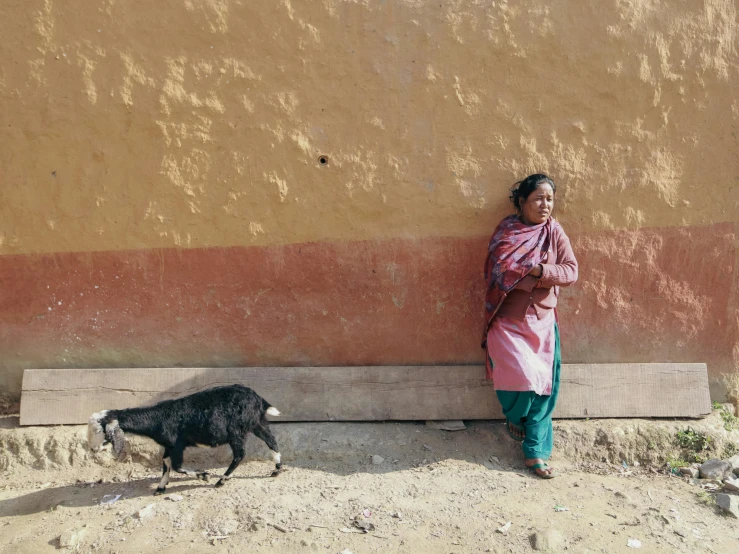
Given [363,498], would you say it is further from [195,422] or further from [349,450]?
[195,422]

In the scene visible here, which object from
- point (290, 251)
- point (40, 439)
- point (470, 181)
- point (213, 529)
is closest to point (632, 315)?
point (470, 181)

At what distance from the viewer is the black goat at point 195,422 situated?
3.09 meters

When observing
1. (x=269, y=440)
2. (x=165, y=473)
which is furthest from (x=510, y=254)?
(x=165, y=473)

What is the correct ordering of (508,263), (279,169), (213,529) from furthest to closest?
1. (279,169)
2. (508,263)
3. (213,529)

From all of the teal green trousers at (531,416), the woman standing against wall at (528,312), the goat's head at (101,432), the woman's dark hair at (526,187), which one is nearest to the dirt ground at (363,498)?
the teal green trousers at (531,416)

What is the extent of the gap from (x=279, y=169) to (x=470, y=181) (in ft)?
3.85

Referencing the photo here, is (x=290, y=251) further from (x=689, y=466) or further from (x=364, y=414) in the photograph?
(x=689, y=466)

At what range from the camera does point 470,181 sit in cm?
365

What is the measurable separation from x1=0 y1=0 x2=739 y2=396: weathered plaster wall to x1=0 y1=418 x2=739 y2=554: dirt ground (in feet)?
1.71

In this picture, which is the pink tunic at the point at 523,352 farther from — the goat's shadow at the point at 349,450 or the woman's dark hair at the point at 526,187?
the woman's dark hair at the point at 526,187

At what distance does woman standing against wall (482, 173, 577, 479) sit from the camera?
3.36 m

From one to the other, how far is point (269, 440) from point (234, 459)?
21cm

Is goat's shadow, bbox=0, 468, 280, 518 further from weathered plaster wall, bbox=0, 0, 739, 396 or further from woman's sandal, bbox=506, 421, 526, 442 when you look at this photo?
woman's sandal, bbox=506, 421, 526, 442

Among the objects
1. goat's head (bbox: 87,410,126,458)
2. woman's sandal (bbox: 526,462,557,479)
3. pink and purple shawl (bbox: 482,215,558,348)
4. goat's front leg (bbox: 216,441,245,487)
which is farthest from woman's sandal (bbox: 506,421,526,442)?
goat's head (bbox: 87,410,126,458)
